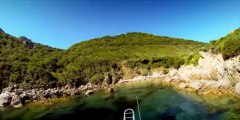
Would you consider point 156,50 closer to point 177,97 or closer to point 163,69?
point 163,69

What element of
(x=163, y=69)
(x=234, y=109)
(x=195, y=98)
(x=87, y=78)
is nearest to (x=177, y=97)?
(x=195, y=98)

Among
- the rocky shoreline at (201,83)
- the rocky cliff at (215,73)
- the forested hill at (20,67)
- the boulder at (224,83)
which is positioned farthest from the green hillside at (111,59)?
the boulder at (224,83)

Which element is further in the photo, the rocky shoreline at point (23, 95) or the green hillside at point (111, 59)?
the green hillside at point (111, 59)

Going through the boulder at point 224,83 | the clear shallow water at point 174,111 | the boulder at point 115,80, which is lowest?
the clear shallow water at point 174,111

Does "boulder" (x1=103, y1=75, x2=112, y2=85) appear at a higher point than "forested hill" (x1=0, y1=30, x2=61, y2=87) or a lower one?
lower

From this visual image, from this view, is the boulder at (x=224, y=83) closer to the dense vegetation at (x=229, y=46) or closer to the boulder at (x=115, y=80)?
the dense vegetation at (x=229, y=46)

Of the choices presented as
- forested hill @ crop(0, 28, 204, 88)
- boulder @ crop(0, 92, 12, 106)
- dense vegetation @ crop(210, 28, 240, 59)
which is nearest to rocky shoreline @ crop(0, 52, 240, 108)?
boulder @ crop(0, 92, 12, 106)

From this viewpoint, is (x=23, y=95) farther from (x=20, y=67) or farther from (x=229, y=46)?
(x=229, y=46)

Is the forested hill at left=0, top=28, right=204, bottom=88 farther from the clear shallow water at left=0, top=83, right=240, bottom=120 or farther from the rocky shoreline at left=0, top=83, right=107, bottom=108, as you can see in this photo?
the clear shallow water at left=0, top=83, right=240, bottom=120
